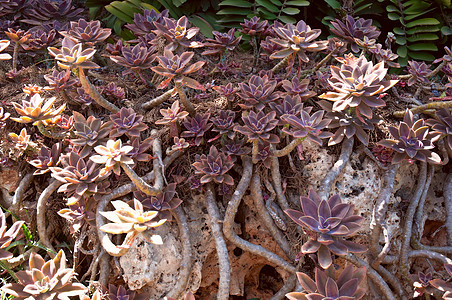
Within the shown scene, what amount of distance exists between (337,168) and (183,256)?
98cm

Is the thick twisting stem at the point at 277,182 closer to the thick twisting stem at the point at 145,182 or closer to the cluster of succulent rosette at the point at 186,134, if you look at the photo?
the cluster of succulent rosette at the point at 186,134

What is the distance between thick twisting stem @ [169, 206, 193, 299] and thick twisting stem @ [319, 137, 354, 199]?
0.76 metres

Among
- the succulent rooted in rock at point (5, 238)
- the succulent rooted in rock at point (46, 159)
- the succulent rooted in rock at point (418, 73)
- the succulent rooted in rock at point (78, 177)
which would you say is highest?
the succulent rooted in rock at point (418, 73)

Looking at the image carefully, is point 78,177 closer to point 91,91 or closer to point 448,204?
point 91,91

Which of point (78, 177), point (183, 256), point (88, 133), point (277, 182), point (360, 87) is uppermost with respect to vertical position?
point (360, 87)

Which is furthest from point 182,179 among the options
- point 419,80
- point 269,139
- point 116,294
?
point 419,80

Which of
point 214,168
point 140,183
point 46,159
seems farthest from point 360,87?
point 46,159

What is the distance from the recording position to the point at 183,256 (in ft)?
6.86

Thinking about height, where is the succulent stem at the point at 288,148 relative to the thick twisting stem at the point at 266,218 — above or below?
above

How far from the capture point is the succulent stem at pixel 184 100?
213 cm

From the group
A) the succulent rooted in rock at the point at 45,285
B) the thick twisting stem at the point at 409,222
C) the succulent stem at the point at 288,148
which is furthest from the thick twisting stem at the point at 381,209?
the succulent rooted in rock at the point at 45,285

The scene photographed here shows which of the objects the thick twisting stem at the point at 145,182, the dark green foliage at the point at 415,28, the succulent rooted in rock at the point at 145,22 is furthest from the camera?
the dark green foliage at the point at 415,28

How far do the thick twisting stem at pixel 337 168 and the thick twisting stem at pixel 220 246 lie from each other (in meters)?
0.59

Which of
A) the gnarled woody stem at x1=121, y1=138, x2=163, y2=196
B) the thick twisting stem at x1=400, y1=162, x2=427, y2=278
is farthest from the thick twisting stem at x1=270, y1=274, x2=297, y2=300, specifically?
the gnarled woody stem at x1=121, y1=138, x2=163, y2=196
